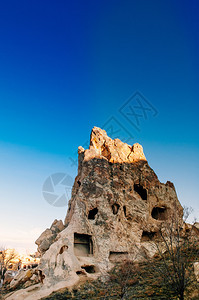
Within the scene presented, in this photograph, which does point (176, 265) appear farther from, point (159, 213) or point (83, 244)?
point (159, 213)

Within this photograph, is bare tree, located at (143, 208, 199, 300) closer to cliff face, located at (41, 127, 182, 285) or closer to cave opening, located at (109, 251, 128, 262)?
cave opening, located at (109, 251, 128, 262)

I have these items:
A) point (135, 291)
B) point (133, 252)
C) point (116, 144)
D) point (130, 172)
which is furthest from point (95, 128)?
point (135, 291)

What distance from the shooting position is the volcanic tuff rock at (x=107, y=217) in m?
14.4

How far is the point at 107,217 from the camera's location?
18469 mm

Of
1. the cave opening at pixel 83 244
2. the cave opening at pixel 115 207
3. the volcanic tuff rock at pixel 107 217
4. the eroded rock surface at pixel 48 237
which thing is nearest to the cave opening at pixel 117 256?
Result: the volcanic tuff rock at pixel 107 217

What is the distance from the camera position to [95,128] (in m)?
28.0

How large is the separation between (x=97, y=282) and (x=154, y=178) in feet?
42.7

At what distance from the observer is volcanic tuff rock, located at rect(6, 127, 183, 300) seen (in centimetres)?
1443

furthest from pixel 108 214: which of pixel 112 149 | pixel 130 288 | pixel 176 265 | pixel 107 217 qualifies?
pixel 176 265

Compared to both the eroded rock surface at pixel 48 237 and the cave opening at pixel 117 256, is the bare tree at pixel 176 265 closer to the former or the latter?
the cave opening at pixel 117 256

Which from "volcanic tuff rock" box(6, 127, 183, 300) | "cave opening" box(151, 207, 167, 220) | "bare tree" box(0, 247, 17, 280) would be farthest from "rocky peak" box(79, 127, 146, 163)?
"bare tree" box(0, 247, 17, 280)

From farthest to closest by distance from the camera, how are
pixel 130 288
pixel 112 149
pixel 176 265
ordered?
pixel 112 149 < pixel 130 288 < pixel 176 265

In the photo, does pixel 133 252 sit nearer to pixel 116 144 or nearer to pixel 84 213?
pixel 84 213

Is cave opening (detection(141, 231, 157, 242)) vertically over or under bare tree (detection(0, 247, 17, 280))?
over
